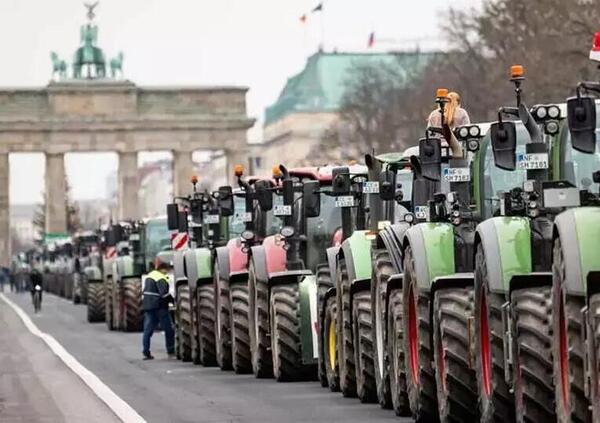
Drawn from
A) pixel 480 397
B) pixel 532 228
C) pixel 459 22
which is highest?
pixel 459 22

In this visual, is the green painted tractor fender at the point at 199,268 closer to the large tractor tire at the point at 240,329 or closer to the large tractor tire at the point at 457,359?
the large tractor tire at the point at 240,329

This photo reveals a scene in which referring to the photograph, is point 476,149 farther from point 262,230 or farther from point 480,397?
point 262,230

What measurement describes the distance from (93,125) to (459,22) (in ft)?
248

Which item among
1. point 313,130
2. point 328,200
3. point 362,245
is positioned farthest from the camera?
point 313,130

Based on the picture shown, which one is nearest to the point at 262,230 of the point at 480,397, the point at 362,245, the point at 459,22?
the point at 362,245

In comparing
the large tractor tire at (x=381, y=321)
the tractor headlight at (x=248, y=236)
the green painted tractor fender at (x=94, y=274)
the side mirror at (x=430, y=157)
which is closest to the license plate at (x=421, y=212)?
the large tractor tire at (x=381, y=321)

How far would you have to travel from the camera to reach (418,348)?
1931 centimetres

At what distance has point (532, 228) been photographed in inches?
671

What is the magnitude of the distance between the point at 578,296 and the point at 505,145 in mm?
2446

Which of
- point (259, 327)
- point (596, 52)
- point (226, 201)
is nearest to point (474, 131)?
point (596, 52)

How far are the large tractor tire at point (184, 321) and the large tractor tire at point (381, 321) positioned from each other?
11789mm

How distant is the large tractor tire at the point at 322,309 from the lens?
80.7ft

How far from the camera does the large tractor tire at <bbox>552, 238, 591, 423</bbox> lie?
1438 cm

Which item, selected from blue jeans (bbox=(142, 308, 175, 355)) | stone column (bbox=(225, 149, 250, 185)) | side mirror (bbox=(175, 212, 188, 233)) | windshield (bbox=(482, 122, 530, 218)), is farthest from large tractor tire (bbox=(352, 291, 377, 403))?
stone column (bbox=(225, 149, 250, 185))
